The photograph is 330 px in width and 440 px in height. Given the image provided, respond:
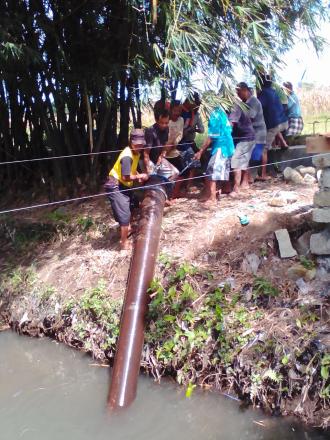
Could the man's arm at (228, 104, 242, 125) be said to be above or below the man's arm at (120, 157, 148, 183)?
above

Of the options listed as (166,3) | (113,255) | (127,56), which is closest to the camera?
(166,3)

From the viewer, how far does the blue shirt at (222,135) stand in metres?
6.07

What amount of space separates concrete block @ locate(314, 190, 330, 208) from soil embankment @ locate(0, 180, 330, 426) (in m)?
0.56

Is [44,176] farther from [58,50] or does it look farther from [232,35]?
[232,35]

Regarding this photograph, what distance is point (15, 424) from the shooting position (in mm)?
4203

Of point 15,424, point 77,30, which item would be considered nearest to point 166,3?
point 77,30

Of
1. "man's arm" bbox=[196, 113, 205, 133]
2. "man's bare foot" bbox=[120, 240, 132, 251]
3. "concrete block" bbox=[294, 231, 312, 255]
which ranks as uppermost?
"man's arm" bbox=[196, 113, 205, 133]

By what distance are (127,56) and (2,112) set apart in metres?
2.48

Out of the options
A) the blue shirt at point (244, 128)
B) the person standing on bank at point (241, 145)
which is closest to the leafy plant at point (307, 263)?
the person standing on bank at point (241, 145)

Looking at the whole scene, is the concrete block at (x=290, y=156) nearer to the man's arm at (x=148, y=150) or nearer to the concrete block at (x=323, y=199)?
the man's arm at (x=148, y=150)

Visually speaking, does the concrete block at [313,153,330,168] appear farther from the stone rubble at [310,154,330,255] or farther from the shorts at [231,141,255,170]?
the shorts at [231,141,255,170]

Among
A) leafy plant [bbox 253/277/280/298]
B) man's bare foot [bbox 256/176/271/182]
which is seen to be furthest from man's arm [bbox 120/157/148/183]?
man's bare foot [bbox 256/176/271/182]

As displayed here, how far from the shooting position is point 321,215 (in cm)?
464

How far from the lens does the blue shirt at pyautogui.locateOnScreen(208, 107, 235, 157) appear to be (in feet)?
19.9
